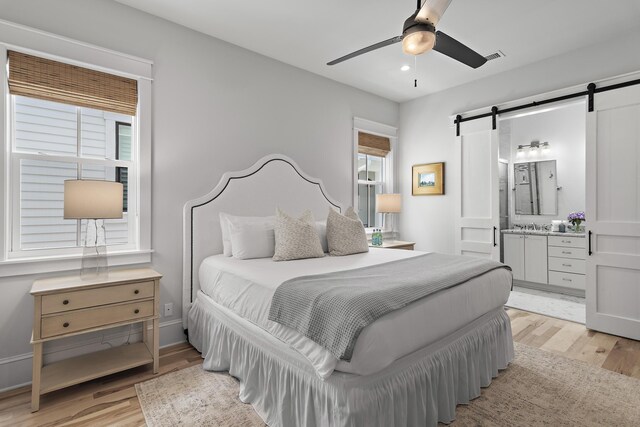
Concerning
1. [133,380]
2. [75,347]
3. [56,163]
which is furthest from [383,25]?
[75,347]

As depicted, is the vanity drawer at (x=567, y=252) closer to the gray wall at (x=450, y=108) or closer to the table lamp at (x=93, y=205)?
the gray wall at (x=450, y=108)

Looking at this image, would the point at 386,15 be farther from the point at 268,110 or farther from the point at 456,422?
the point at 456,422

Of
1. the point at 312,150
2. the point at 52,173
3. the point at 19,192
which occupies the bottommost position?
the point at 19,192

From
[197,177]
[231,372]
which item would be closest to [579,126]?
[197,177]

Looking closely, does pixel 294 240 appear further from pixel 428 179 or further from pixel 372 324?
pixel 428 179

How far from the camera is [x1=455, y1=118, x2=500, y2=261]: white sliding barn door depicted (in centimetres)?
423

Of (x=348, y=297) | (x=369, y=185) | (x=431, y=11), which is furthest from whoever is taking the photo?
(x=369, y=185)

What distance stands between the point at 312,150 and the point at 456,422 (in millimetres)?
3122

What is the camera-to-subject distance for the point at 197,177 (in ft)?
10.4

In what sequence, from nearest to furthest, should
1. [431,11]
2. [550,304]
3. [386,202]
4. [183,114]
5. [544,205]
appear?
1. [431,11]
2. [183,114]
3. [550,304]
4. [386,202]
5. [544,205]

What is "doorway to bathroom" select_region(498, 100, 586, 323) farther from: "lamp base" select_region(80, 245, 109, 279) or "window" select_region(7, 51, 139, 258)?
"window" select_region(7, 51, 139, 258)

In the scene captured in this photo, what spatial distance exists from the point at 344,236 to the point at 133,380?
2.00 meters

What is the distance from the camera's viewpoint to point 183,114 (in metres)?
3.07

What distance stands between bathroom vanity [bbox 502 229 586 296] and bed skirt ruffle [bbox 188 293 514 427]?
2.83 metres
